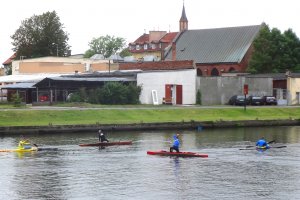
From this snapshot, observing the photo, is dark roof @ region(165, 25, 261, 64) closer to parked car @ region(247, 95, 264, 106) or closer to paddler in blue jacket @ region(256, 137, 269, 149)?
parked car @ region(247, 95, 264, 106)

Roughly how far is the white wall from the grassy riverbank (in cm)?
1302

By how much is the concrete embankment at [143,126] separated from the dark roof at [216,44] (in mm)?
52407

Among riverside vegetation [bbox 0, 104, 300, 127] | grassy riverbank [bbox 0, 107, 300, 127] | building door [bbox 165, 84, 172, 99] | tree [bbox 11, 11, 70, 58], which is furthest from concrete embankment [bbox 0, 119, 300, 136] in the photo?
tree [bbox 11, 11, 70, 58]

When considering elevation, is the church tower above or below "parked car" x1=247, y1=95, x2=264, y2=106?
above

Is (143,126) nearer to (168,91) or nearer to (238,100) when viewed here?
(238,100)

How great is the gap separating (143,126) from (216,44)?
70.8 m

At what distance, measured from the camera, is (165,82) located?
114m

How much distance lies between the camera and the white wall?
369 ft

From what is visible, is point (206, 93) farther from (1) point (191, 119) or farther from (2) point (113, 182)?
(2) point (113, 182)

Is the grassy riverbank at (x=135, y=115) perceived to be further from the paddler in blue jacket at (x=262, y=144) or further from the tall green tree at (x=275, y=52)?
the tall green tree at (x=275, y=52)

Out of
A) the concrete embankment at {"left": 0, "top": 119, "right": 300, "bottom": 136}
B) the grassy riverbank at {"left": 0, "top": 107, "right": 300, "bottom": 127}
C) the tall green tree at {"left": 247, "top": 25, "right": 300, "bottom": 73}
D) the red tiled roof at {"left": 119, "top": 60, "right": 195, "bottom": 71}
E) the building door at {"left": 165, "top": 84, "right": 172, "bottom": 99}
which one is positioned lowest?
the concrete embankment at {"left": 0, "top": 119, "right": 300, "bottom": 136}

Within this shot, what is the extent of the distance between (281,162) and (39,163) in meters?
19.9

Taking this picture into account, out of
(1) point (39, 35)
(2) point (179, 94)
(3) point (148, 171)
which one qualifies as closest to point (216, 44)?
(2) point (179, 94)

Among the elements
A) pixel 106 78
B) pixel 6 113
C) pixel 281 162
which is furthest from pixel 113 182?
pixel 106 78
